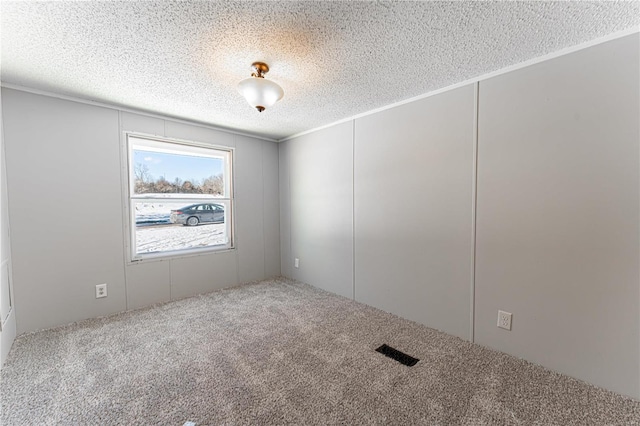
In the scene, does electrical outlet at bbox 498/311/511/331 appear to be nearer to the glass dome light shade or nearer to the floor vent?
the floor vent

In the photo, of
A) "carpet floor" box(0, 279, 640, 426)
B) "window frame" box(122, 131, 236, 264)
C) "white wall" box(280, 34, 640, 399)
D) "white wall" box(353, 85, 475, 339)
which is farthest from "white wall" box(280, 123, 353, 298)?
"carpet floor" box(0, 279, 640, 426)

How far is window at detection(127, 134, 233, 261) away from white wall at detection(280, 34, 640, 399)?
A: 2022 mm

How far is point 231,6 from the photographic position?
132cm

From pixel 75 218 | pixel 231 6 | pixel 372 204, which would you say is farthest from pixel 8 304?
pixel 372 204

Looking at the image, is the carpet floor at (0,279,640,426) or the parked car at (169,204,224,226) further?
the parked car at (169,204,224,226)

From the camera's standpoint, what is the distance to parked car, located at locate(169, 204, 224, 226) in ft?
10.6

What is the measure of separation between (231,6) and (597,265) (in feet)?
8.47

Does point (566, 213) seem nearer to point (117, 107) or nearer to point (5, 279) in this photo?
point (117, 107)

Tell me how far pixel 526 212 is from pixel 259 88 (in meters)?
2.09

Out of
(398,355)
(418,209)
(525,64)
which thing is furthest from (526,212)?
(398,355)

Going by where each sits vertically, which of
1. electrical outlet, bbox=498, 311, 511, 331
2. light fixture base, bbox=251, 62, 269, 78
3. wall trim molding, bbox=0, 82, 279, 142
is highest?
wall trim molding, bbox=0, 82, 279, 142

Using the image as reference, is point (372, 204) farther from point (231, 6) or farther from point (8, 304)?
point (8, 304)

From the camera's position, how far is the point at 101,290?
2639 millimetres

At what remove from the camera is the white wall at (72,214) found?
2.25 m
